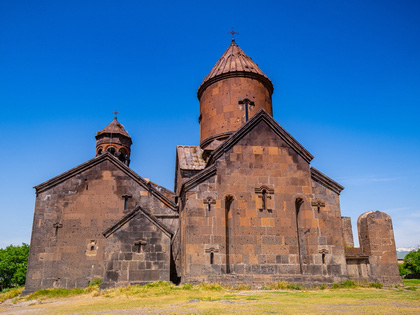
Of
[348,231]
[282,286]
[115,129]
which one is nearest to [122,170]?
[282,286]

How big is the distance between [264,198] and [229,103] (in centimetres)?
545

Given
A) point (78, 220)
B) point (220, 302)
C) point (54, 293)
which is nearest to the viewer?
point (220, 302)

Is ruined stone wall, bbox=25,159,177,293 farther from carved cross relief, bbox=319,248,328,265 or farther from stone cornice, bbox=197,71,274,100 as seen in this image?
stone cornice, bbox=197,71,274,100

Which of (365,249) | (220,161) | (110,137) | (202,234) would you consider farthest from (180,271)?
(110,137)

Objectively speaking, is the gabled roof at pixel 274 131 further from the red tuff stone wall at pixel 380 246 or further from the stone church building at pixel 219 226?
the red tuff stone wall at pixel 380 246

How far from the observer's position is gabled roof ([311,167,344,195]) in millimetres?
12180

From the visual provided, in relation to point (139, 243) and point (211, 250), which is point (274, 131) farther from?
point (139, 243)

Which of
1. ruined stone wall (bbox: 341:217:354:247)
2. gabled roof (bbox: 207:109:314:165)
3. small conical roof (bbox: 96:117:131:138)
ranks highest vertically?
small conical roof (bbox: 96:117:131:138)

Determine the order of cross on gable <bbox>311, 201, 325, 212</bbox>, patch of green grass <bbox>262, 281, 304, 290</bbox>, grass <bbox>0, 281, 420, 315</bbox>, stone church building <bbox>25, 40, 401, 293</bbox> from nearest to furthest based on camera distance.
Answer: grass <bbox>0, 281, 420, 315</bbox> → patch of green grass <bbox>262, 281, 304, 290</bbox> → stone church building <bbox>25, 40, 401, 293</bbox> → cross on gable <bbox>311, 201, 325, 212</bbox>

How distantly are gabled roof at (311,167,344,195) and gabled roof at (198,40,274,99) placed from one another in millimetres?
5654

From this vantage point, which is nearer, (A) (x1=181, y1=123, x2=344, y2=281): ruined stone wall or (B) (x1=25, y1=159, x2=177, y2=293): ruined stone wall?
(A) (x1=181, y1=123, x2=344, y2=281): ruined stone wall

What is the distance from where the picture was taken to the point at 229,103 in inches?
611

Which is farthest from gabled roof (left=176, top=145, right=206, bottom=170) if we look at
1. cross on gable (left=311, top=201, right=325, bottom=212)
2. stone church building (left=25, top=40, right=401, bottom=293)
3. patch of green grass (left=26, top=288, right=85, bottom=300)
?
patch of green grass (left=26, top=288, right=85, bottom=300)

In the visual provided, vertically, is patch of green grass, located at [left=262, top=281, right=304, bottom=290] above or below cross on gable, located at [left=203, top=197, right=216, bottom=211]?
below
